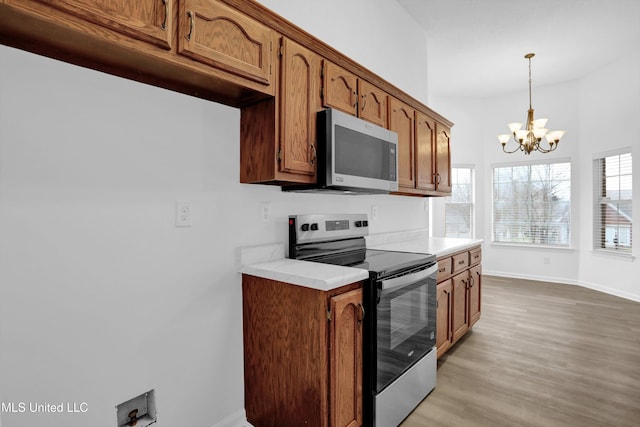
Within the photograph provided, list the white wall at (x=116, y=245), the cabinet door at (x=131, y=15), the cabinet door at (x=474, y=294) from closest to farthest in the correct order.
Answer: the cabinet door at (x=131, y=15), the white wall at (x=116, y=245), the cabinet door at (x=474, y=294)

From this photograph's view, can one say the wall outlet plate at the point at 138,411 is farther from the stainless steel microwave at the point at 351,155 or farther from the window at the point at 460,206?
the window at the point at 460,206

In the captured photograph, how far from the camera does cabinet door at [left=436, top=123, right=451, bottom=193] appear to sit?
3.34 meters

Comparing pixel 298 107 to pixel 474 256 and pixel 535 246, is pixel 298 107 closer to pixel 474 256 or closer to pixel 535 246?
pixel 474 256

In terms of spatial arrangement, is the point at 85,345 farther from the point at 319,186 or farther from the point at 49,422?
the point at 319,186

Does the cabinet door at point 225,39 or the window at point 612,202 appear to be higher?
the cabinet door at point 225,39

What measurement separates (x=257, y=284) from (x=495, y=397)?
5.62ft

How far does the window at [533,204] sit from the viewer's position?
5422mm

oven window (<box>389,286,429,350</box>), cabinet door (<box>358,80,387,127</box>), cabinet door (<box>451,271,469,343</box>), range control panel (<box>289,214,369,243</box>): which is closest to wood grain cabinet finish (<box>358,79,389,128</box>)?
cabinet door (<box>358,80,387,127</box>)

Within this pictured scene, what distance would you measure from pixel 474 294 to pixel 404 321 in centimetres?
165

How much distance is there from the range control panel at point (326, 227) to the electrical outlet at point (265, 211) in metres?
0.15

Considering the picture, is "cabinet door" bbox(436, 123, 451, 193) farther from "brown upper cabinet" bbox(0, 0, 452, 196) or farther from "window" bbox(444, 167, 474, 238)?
"window" bbox(444, 167, 474, 238)

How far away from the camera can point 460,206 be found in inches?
236

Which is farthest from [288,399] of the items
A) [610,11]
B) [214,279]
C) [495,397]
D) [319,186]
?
[610,11]

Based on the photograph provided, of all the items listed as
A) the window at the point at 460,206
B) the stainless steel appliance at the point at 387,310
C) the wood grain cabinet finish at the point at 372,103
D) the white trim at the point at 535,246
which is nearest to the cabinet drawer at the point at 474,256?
the stainless steel appliance at the point at 387,310
